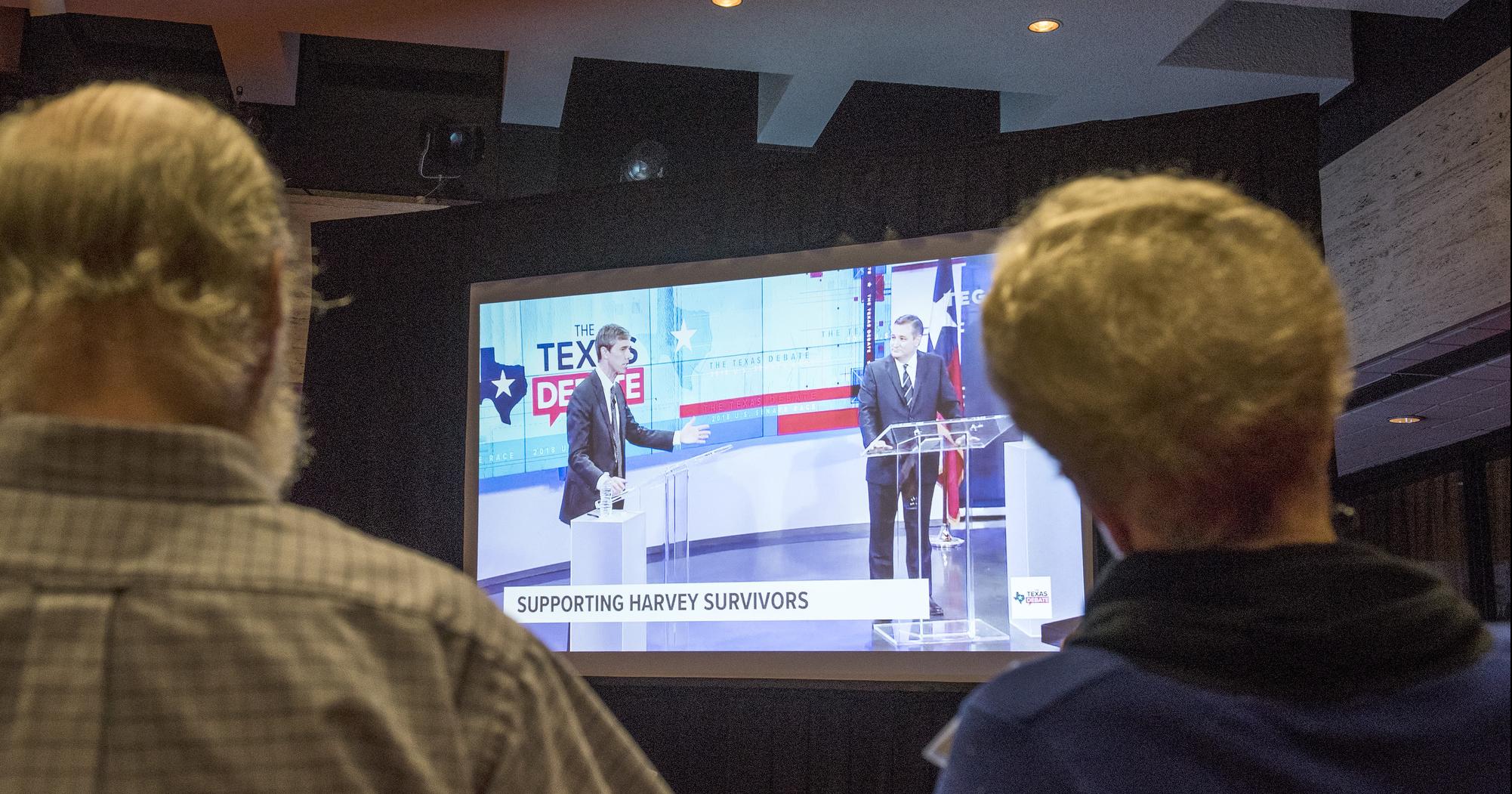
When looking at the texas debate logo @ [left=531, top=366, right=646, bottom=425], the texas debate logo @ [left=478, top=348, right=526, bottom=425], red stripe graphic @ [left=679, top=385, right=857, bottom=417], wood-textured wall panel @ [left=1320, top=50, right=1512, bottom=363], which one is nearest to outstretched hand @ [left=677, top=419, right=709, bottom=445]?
red stripe graphic @ [left=679, top=385, right=857, bottom=417]

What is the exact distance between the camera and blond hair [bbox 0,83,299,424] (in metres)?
0.60

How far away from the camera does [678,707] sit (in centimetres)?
406

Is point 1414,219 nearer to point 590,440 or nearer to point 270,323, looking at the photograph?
point 590,440

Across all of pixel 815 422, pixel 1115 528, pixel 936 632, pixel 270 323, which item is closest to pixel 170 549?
pixel 270 323

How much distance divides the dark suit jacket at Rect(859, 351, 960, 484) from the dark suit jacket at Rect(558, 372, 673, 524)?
810 millimetres

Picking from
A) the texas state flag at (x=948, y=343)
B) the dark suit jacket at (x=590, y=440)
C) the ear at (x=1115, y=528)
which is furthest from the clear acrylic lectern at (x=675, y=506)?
the ear at (x=1115, y=528)

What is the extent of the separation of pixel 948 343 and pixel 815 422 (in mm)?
515

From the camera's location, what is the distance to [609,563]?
3928 mm

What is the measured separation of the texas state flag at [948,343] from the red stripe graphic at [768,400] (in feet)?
1.05

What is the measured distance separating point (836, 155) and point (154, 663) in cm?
366

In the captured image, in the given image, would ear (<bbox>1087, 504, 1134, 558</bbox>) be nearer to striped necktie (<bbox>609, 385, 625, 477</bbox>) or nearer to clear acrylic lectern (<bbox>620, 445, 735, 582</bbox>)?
clear acrylic lectern (<bbox>620, 445, 735, 582</bbox>)

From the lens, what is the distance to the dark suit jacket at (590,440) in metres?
4.04

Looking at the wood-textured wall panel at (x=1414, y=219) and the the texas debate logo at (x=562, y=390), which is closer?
the wood-textured wall panel at (x=1414, y=219)

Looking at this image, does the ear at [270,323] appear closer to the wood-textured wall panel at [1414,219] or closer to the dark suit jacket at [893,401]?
the dark suit jacket at [893,401]
